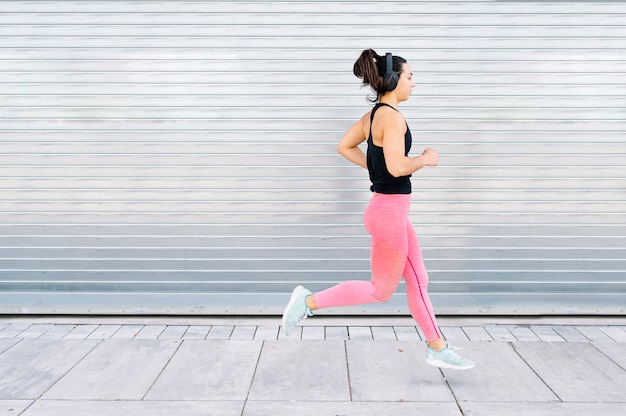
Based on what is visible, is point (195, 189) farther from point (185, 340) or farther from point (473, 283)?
point (473, 283)

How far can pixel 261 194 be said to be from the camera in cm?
581

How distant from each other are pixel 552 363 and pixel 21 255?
434cm

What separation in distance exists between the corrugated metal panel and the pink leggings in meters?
1.40

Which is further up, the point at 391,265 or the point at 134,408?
the point at 391,265

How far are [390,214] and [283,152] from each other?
5.80 ft

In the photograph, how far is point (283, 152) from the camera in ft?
19.0

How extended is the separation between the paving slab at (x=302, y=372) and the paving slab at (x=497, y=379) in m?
0.74

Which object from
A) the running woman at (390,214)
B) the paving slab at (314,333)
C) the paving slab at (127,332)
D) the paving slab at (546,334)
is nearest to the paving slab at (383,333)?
the paving slab at (314,333)

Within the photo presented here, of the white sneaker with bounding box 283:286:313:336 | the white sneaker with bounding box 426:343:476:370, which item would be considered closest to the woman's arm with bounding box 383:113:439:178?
the white sneaker with bounding box 283:286:313:336

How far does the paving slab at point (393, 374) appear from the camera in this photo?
416 centimetres

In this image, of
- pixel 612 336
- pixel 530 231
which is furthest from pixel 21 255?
pixel 612 336

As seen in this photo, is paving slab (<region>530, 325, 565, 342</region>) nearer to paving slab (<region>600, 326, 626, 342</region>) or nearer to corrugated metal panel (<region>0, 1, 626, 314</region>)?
corrugated metal panel (<region>0, 1, 626, 314</region>)

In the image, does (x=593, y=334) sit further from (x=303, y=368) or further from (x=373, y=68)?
(x=373, y=68)

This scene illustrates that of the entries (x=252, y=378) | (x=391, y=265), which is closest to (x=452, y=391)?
(x=391, y=265)
